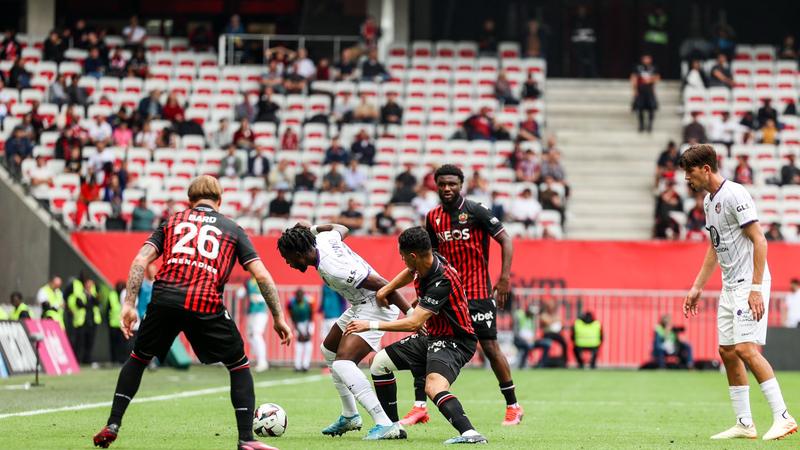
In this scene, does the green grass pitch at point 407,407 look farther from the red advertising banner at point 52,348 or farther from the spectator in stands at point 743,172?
the spectator in stands at point 743,172

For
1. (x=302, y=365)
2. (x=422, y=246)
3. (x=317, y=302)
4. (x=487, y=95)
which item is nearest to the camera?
(x=422, y=246)

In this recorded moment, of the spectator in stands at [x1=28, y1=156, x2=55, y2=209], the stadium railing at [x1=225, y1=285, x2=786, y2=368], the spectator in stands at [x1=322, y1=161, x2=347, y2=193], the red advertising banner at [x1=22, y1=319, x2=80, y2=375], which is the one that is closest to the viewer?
the red advertising banner at [x1=22, y1=319, x2=80, y2=375]

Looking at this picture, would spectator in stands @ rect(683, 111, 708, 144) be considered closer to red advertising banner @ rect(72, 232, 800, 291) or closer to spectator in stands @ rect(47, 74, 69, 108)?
red advertising banner @ rect(72, 232, 800, 291)

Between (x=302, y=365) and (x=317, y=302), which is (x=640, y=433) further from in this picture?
(x=317, y=302)

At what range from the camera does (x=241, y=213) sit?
102ft

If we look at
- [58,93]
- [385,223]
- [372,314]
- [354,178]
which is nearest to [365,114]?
[354,178]

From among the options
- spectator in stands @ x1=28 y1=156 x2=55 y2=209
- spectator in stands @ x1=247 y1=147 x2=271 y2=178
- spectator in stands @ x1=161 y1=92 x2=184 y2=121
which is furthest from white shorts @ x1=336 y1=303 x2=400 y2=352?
spectator in stands @ x1=161 y1=92 x2=184 y2=121

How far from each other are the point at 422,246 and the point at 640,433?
9.43 ft

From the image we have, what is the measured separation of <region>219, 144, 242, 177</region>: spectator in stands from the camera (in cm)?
3234

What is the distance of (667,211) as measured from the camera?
3025cm

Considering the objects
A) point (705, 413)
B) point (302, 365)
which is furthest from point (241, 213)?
point (705, 413)

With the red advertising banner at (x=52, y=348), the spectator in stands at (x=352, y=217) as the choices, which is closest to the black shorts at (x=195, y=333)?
the red advertising banner at (x=52, y=348)

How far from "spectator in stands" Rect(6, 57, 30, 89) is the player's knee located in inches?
1045

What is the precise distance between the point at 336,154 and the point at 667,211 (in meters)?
7.48
